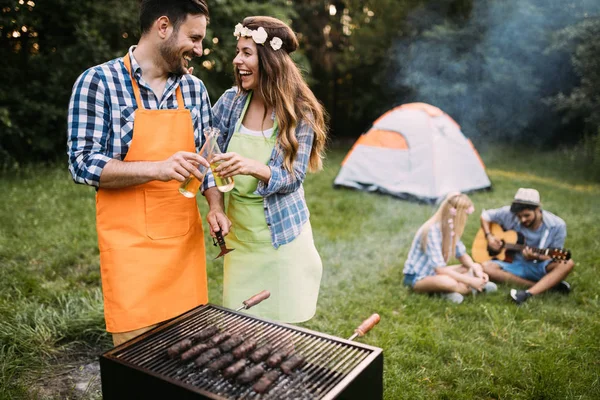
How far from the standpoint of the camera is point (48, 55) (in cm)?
946

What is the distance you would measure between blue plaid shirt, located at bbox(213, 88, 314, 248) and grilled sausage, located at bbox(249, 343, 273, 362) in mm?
688

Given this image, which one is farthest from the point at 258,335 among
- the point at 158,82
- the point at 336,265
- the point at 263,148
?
the point at 336,265

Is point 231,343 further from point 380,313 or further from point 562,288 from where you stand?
point 562,288

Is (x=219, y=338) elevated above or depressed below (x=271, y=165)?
below

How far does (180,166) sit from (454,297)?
125 inches

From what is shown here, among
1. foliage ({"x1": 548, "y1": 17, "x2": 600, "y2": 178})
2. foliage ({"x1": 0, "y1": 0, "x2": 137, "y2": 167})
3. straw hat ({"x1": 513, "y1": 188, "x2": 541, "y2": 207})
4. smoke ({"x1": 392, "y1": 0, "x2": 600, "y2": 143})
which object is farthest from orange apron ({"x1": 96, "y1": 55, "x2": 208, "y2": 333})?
smoke ({"x1": 392, "y1": 0, "x2": 600, "y2": 143})

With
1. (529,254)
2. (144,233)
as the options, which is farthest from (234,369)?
(529,254)

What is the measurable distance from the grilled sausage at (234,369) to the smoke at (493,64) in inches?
453

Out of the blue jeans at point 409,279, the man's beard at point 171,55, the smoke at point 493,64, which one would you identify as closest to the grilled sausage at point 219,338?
the man's beard at point 171,55

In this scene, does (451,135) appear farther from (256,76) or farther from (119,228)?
(119,228)

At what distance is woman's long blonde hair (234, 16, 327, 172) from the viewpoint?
7.75ft

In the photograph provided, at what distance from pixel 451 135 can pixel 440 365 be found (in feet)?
18.4

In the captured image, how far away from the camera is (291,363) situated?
5.75ft

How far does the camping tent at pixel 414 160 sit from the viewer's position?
7945 millimetres
